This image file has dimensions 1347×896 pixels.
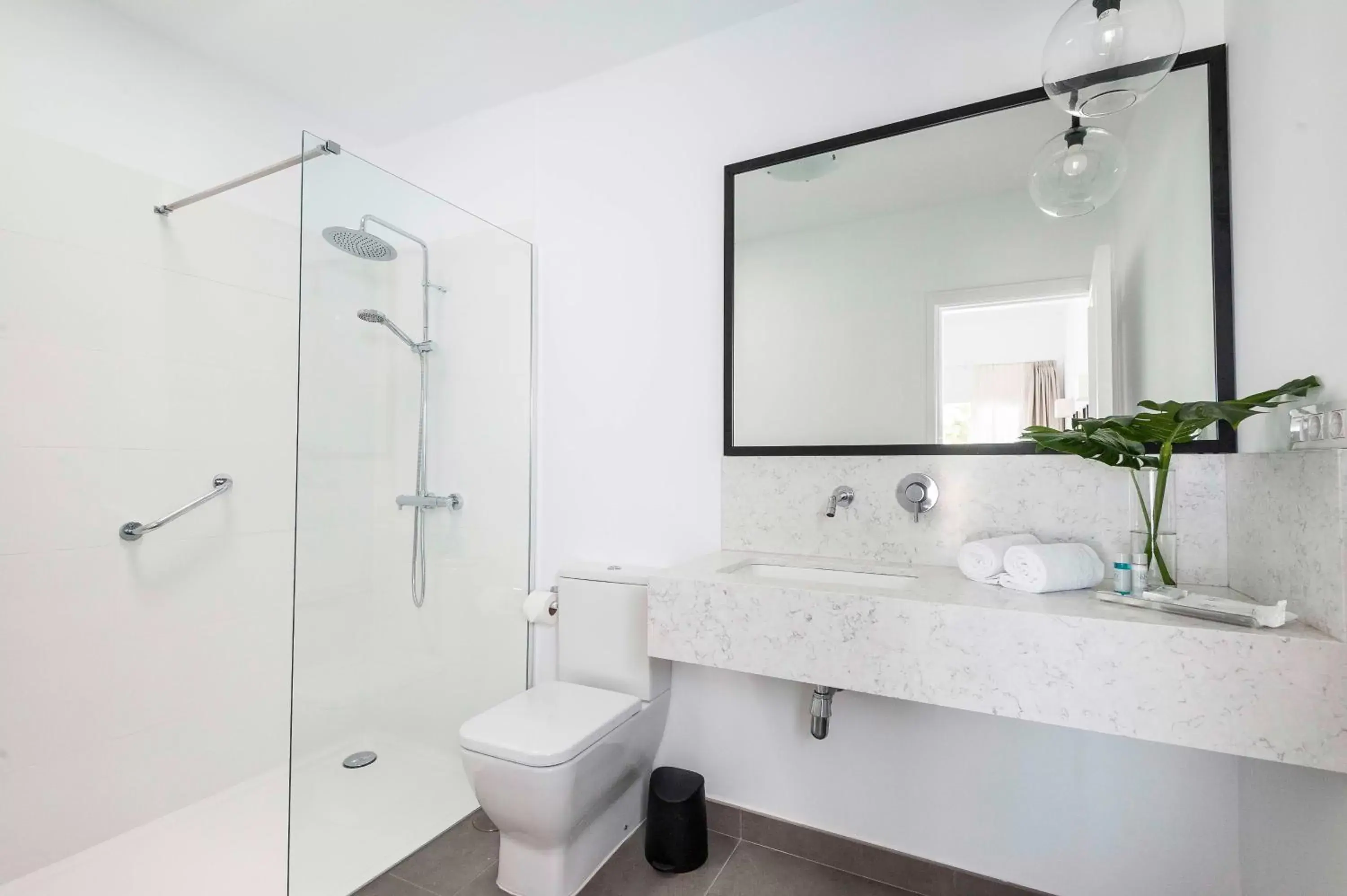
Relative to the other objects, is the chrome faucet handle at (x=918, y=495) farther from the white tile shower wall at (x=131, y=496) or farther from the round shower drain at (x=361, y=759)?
the white tile shower wall at (x=131, y=496)

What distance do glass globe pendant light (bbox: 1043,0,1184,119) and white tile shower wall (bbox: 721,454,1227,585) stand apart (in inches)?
31.2

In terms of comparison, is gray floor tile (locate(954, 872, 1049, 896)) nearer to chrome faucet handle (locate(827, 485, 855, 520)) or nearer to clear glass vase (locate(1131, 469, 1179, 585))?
clear glass vase (locate(1131, 469, 1179, 585))

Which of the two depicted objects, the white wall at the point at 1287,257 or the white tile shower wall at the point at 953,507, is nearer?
the white wall at the point at 1287,257

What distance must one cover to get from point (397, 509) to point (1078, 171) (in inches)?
78.6

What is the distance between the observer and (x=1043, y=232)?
1485 millimetres

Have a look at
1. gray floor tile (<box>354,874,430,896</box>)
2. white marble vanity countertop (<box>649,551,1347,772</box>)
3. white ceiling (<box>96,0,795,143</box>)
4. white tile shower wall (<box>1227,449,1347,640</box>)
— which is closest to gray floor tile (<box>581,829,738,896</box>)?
gray floor tile (<box>354,874,430,896</box>)

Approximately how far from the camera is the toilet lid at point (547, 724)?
4.56ft

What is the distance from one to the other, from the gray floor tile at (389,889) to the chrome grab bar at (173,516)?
1.23 metres

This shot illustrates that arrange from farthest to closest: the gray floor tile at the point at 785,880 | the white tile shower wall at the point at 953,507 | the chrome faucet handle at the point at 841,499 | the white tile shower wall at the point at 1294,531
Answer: the chrome faucet handle at the point at 841,499 < the gray floor tile at the point at 785,880 < the white tile shower wall at the point at 953,507 < the white tile shower wall at the point at 1294,531

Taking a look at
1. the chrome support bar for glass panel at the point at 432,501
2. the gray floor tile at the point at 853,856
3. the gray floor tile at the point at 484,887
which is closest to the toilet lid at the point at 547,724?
the gray floor tile at the point at 484,887

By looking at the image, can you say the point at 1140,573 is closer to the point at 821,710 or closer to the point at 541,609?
the point at 821,710

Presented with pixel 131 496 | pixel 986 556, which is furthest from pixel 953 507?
pixel 131 496

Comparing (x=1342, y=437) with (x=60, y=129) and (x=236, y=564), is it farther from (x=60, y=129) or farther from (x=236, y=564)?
(x=60, y=129)

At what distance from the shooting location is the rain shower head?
1533 millimetres
